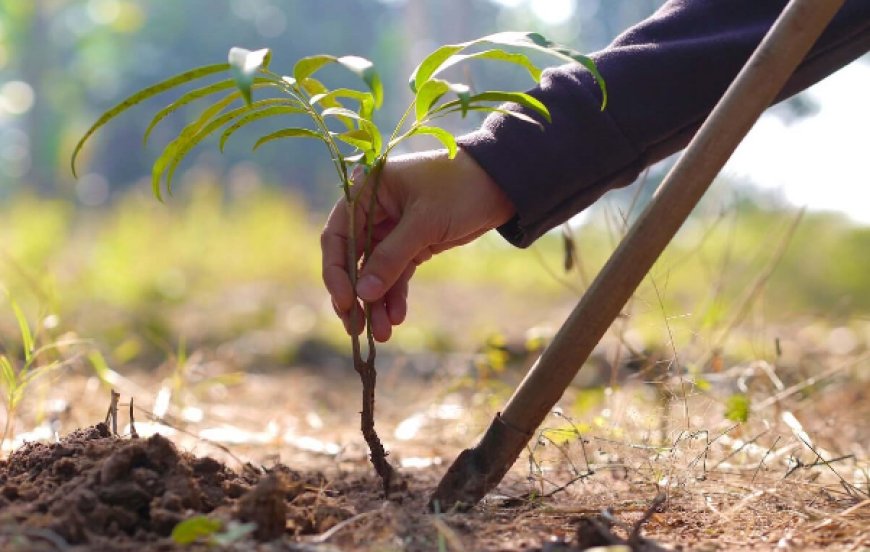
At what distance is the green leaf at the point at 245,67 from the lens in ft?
3.24

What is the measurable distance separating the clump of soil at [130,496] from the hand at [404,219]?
31cm

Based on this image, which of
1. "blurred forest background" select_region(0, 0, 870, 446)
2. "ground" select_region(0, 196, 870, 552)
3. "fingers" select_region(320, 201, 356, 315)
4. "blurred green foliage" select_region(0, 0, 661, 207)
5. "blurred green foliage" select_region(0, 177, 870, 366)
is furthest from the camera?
"blurred green foliage" select_region(0, 0, 661, 207)

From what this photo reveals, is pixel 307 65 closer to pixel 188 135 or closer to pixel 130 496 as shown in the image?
pixel 188 135

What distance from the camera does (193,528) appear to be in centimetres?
106

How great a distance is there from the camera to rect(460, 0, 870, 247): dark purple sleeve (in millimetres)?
1560

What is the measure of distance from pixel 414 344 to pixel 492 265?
3685 mm

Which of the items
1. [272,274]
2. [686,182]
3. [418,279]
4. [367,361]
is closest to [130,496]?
[367,361]

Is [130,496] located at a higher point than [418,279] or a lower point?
lower

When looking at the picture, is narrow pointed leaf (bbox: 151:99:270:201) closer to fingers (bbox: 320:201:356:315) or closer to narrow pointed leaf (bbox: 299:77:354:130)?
narrow pointed leaf (bbox: 299:77:354:130)

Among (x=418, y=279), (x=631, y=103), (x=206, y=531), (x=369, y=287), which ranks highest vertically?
(x=418, y=279)

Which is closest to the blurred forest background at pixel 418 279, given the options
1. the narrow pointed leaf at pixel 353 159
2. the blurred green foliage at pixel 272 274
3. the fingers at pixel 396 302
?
the blurred green foliage at pixel 272 274

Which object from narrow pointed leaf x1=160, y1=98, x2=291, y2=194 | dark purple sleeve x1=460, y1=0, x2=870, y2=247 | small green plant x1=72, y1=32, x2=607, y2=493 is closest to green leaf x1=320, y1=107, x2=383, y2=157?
small green plant x1=72, y1=32, x2=607, y2=493

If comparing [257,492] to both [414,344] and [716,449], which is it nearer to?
[716,449]

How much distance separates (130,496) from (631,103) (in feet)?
3.43
